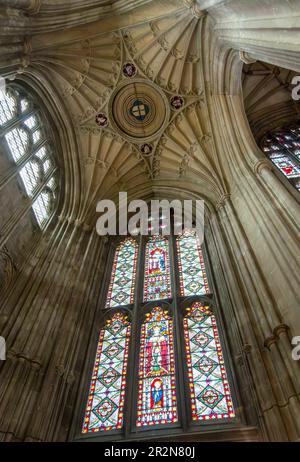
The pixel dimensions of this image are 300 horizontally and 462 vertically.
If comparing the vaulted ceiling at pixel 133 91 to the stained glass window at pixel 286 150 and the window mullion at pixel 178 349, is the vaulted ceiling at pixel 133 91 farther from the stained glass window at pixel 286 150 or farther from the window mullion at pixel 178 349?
the window mullion at pixel 178 349

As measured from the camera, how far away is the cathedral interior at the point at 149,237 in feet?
18.9

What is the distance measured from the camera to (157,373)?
677 centimetres

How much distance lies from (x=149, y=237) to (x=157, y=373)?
544cm

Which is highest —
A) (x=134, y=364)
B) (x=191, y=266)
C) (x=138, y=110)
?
(x=138, y=110)

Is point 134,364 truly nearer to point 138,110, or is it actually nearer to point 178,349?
point 178,349

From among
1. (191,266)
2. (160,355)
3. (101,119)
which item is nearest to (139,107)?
(101,119)

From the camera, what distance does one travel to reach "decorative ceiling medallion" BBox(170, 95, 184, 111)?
12.3 meters

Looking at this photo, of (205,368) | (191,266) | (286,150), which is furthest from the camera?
(286,150)

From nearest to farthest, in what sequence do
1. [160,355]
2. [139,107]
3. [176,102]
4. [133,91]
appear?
[160,355] < [176,102] < [133,91] < [139,107]

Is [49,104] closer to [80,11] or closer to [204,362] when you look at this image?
[80,11]

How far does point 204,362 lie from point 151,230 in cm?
583

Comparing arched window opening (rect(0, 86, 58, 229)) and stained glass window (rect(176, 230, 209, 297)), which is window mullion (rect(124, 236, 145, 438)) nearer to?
stained glass window (rect(176, 230, 209, 297))

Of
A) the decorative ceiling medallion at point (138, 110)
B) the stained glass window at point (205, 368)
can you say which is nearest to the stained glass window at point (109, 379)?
the stained glass window at point (205, 368)

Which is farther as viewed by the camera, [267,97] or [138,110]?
[267,97]
